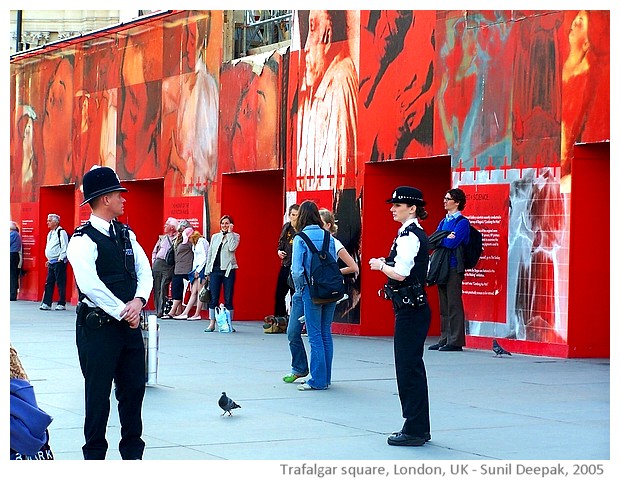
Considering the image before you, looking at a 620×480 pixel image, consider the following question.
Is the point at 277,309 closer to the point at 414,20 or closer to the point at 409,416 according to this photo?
the point at 414,20

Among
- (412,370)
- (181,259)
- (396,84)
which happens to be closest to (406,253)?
(412,370)

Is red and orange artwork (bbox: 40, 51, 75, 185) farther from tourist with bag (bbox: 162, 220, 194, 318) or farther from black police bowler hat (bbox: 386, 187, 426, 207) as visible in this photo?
black police bowler hat (bbox: 386, 187, 426, 207)

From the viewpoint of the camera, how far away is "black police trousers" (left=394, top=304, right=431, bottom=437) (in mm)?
8828

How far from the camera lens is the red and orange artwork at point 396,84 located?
698 inches

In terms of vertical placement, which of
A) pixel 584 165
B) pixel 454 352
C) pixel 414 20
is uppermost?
pixel 414 20

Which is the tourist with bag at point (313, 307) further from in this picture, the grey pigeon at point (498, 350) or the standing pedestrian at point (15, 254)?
the standing pedestrian at point (15, 254)

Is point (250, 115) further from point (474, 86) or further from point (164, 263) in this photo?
point (474, 86)

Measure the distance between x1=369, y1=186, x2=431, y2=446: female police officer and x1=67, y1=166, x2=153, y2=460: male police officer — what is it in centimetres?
201

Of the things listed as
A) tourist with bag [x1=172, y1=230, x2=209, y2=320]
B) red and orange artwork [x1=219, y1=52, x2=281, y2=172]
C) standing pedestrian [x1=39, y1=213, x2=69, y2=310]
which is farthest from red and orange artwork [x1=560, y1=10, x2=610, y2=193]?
standing pedestrian [x1=39, y1=213, x2=69, y2=310]

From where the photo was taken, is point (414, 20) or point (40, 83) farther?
point (40, 83)
